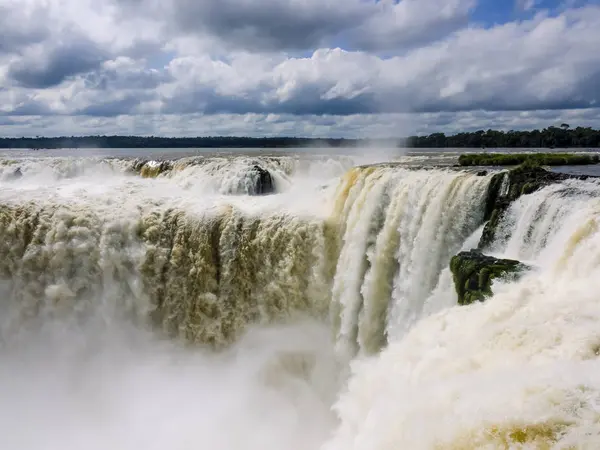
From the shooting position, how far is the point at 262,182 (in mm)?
20047

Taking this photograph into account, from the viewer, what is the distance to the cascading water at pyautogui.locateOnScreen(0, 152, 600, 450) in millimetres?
7332

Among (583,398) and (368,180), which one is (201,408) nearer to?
(368,180)

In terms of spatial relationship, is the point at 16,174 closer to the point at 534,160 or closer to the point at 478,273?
the point at 534,160

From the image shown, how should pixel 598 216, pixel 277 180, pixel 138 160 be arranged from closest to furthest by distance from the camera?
pixel 598 216 → pixel 277 180 → pixel 138 160

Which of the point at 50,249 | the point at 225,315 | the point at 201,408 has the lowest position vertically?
the point at 201,408

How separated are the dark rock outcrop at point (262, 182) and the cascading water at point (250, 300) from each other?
357 centimetres

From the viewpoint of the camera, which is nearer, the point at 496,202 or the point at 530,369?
the point at 530,369

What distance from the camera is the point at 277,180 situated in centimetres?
2122

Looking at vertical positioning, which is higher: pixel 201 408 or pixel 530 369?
A: pixel 530 369

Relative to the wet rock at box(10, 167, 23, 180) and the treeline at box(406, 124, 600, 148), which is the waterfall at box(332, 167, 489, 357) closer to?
the wet rock at box(10, 167, 23, 180)

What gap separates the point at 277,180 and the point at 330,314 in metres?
9.49

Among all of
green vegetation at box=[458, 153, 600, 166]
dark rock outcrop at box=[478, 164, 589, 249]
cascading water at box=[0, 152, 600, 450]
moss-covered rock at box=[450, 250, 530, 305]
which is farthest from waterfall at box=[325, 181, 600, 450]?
green vegetation at box=[458, 153, 600, 166]

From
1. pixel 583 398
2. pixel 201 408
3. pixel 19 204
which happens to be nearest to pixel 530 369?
pixel 583 398

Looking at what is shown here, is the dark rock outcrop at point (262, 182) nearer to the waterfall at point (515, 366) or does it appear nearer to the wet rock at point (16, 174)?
the waterfall at point (515, 366)
